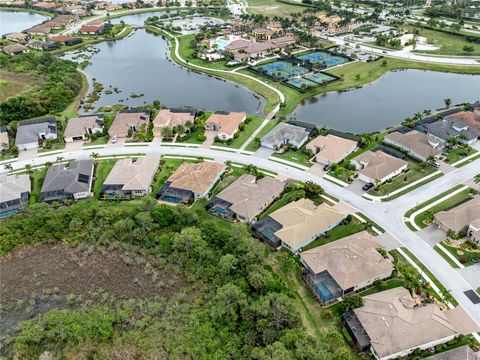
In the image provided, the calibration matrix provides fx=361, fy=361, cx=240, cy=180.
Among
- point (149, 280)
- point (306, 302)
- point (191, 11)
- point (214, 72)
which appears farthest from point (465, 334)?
point (191, 11)

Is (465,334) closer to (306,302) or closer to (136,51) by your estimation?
(306,302)

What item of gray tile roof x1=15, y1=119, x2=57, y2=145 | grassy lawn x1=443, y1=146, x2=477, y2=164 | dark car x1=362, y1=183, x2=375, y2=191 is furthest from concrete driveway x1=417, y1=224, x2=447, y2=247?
gray tile roof x1=15, y1=119, x2=57, y2=145

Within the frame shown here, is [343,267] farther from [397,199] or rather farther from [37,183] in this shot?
[37,183]

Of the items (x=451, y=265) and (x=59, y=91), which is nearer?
(x=451, y=265)

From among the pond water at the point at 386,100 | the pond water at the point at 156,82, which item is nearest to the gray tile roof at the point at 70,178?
the pond water at the point at 156,82

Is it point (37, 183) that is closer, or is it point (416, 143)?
point (37, 183)

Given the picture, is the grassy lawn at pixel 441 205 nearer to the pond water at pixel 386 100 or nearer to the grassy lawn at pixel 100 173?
the pond water at pixel 386 100

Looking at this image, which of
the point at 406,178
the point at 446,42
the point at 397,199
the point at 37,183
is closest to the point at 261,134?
the point at 406,178

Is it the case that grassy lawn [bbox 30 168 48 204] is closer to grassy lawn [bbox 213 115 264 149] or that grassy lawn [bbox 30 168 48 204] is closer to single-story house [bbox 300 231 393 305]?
grassy lawn [bbox 213 115 264 149]
